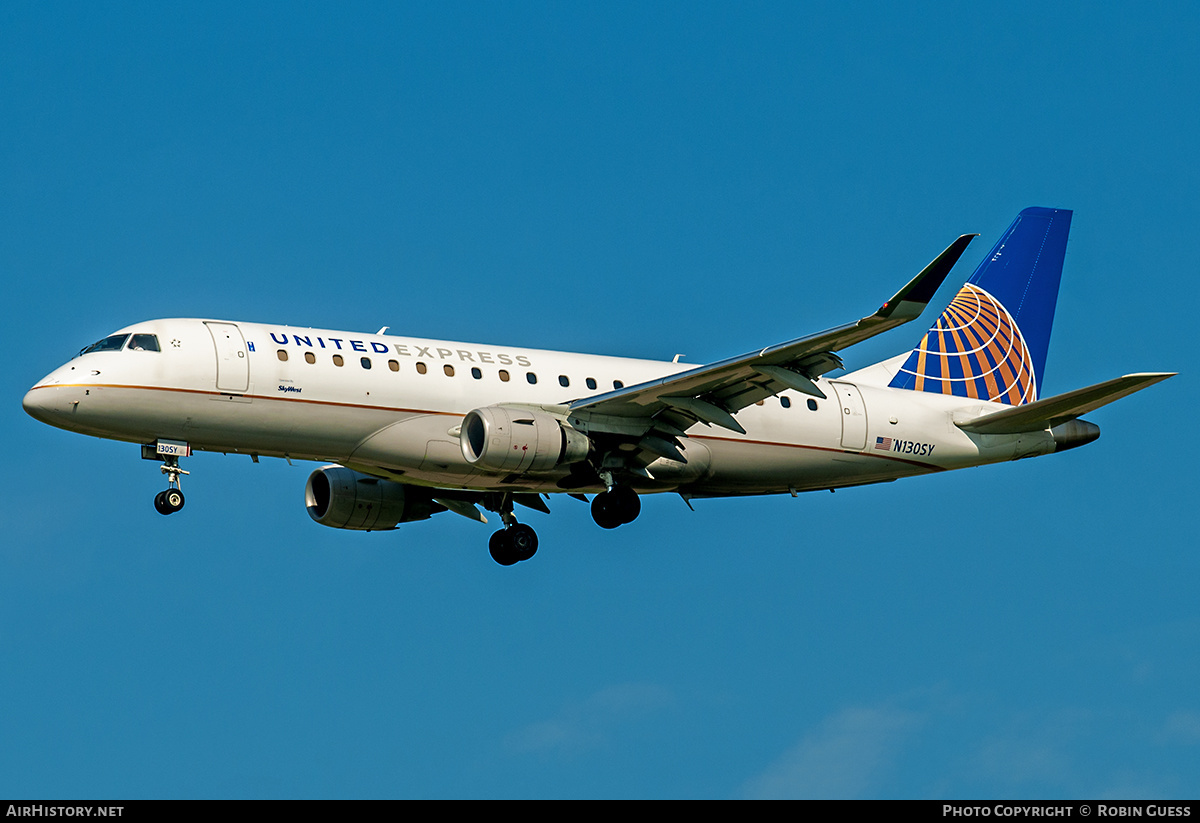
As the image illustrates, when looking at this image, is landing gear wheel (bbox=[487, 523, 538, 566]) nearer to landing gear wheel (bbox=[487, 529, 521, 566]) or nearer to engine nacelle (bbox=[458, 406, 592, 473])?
landing gear wheel (bbox=[487, 529, 521, 566])

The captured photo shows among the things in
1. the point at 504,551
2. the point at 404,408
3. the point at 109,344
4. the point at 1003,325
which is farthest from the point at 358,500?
the point at 1003,325

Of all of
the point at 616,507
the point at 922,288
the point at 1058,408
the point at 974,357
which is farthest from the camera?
the point at 974,357

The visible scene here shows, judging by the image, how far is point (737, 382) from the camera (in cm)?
3797

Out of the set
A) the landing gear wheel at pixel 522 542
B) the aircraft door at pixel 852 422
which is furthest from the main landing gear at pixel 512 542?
the aircraft door at pixel 852 422

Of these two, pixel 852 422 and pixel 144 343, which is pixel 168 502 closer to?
pixel 144 343

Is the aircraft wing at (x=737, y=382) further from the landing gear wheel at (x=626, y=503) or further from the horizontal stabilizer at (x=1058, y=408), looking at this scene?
the horizontal stabilizer at (x=1058, y=408)

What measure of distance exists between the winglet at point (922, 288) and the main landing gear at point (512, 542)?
1345cm

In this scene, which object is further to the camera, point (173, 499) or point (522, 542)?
point (522, 542)

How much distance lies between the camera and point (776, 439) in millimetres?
41594

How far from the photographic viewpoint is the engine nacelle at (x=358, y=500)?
43.2 metres

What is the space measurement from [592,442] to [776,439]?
4.92m

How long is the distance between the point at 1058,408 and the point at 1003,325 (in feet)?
22.5
